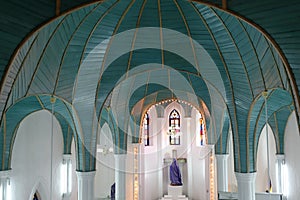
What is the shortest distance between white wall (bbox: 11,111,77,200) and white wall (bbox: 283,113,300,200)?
35.4ft

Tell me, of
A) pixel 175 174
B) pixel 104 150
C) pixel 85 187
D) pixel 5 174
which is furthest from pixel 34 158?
pixel 175 174

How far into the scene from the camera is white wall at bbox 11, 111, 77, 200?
1527 cm

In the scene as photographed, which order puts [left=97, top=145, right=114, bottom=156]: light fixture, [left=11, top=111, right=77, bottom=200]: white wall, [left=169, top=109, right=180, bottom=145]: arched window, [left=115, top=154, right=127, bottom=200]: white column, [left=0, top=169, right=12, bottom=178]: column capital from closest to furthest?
[left=0, top=169, right=12, bottom=178]: column capital → [left=11, top=111, right=77, bottom=200]: white wall → [left=97, top=145, right=114, bottom=156]: light fixture → [left=115, top=154, right=127, bottom=200]: white column → [left=169, top=109, right=180, bottom=145]: arched window

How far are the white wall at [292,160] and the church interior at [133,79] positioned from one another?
0.16 feet

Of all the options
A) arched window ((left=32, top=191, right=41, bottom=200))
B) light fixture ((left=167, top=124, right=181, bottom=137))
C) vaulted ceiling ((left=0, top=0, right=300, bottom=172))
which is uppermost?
vaulted ceiling ((left=0, top=0, right=300, bottom=172))

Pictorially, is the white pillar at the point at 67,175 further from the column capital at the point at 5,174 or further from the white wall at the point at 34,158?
the column capital at the point at 5,174

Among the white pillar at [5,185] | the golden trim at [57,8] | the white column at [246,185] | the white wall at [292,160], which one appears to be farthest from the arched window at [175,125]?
the golden trim at [57,8]

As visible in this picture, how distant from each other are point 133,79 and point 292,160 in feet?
26.0

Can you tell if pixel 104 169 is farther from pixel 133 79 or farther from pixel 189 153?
pixel 133 79

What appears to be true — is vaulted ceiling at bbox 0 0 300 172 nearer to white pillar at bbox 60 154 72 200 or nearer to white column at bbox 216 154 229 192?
white pillar at bbox 60 154 72 200

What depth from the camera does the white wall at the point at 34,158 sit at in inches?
601

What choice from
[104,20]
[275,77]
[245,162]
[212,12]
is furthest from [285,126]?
[104,20]

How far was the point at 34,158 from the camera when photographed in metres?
16.5

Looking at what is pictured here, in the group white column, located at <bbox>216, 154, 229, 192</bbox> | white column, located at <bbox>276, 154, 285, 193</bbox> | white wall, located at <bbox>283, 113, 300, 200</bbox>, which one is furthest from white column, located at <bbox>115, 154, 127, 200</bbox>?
white wall, located at <bbox>283, 113, 300, 200</bbox>
